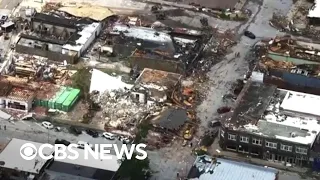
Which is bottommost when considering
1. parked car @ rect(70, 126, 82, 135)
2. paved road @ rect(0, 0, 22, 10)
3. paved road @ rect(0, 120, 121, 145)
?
paved road @ rect(0, 120, 121, 145)

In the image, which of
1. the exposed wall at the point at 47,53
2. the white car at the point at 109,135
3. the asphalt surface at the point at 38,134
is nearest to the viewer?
the asphalt surface at the point at 38,134

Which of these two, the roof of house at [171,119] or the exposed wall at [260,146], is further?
the roof of house at [171,119]

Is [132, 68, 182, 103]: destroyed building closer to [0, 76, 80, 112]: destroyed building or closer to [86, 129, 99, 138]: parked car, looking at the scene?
[0, 76, 80, 112]: destroyed building

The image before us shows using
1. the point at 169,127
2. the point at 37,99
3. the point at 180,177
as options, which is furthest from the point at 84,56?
the point at 180,177

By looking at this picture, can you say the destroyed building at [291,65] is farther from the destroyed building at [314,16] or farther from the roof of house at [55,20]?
the roof of house at [55,20]

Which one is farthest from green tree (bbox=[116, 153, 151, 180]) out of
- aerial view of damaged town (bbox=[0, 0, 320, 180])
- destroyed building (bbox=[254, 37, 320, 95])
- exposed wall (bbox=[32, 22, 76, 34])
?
exposed wall (bbox=[32, 22, 76, 34])

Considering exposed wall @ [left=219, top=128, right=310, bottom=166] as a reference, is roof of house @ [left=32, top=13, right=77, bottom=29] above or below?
above

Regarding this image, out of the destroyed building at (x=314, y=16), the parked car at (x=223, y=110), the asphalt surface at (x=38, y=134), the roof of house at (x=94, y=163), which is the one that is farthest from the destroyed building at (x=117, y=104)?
the destroyed building at (x=314, y=16)

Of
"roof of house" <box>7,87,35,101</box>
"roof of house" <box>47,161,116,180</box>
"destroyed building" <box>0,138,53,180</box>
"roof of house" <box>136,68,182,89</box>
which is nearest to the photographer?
"roof of house" <box>47,161,116,180</box>
